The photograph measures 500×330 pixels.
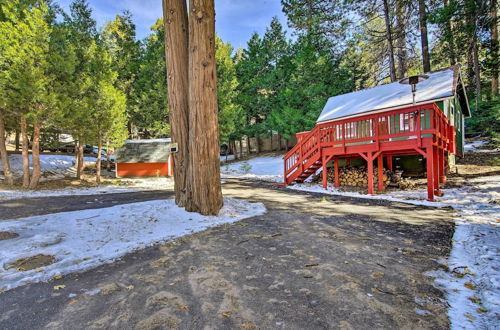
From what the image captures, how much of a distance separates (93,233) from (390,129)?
857cm

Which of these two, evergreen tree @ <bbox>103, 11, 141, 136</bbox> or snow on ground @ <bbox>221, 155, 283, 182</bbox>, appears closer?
snow on ground @ <bbox>221, 155, 283, 182</bbox>

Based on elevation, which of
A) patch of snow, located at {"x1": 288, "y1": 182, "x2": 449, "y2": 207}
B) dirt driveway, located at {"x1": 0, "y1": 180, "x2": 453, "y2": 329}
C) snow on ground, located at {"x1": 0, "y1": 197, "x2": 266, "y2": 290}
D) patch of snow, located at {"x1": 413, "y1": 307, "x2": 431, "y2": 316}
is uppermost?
snow on ground, located at {"x1": 0, "y1": 197, "x2": 266, "y2": 290}

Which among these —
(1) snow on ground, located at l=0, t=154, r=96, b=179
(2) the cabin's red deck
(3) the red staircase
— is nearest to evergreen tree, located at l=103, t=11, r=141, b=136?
(1) snow on ground, located at l=0, t=154, r=96, b=179

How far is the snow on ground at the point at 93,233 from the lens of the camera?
2.77m

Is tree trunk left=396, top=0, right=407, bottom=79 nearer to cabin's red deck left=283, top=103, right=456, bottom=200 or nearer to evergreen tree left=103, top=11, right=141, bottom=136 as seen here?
cabin's red deck left=283, top=103, right=456, bottom=200

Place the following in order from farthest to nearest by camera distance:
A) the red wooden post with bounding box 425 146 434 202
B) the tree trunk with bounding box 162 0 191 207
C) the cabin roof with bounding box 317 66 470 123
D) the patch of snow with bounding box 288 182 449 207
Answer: the cabin roof with bounding box 317 66 470 123, the red wooden post with bounding box 425 146 434 202, the patch of snow with bounding box 288 182 449 207, the tree trunk with bounding box 162 0 191 207

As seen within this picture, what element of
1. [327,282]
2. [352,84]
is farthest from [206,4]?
[352,84]

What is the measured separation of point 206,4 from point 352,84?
56.8 ft

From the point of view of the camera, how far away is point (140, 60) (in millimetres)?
23391

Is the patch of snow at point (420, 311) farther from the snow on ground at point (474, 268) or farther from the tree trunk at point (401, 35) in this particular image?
the tree trunk at point (401, 35)

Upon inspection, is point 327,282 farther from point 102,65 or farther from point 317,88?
point 317,88

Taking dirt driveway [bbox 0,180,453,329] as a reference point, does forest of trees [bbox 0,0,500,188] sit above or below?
above

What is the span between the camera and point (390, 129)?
8000 mm

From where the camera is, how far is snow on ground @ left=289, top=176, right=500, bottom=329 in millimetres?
1863
